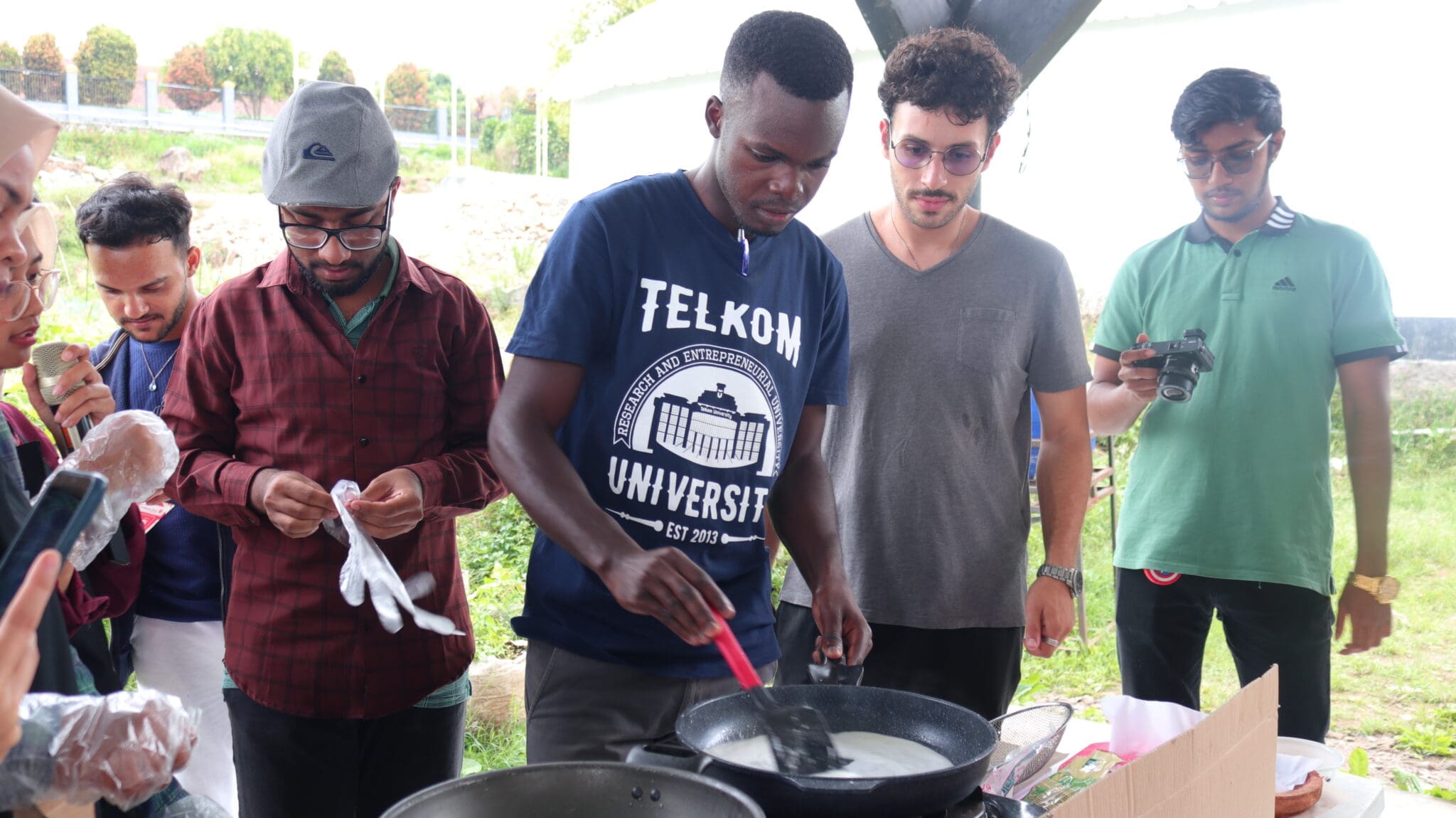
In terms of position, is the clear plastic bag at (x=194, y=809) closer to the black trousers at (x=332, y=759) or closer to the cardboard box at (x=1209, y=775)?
the black trousers at (x=332, y=759)

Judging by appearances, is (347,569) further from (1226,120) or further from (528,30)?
(528,30)

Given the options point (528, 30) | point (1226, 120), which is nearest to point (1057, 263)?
point (1226, 120)

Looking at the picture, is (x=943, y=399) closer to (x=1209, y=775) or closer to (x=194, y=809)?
(x=1209, y=775)

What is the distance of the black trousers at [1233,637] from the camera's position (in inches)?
97.3

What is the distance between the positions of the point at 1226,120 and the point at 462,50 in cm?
1415

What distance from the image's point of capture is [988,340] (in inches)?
87.9

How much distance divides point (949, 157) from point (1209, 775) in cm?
123

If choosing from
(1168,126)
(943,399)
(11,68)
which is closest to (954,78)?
(943,399)

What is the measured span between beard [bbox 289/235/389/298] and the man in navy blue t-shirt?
486mm

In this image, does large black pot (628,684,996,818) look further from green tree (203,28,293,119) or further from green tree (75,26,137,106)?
green tree (203,28,293,119)

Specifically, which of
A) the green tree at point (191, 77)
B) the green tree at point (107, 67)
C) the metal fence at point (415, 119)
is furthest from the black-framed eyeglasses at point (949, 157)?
the metal fence at point (415, 119)

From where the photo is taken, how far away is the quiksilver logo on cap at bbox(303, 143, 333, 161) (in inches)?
74.7

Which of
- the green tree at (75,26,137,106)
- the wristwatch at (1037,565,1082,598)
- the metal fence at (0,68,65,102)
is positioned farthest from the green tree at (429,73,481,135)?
the wristwatch at (1037,565,1082,598)

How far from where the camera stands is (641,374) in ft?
5.41
